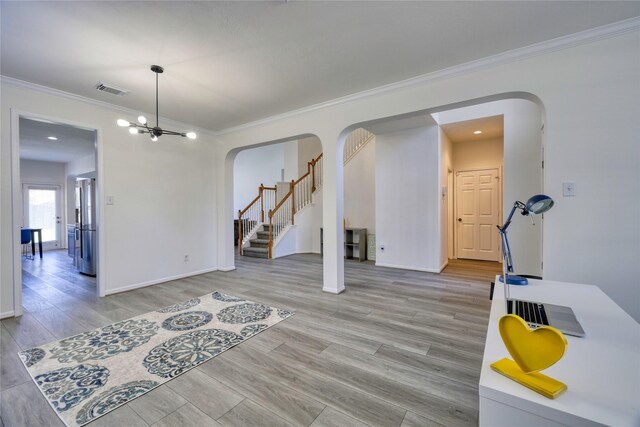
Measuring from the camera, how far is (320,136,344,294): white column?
4.02 meters

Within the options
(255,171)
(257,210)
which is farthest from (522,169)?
(255,171)

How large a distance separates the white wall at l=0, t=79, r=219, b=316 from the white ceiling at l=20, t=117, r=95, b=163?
87cm

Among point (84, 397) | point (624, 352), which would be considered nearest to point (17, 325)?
point (84, 397)

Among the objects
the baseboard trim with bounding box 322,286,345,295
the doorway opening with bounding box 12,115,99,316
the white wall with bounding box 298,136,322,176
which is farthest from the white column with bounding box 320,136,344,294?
the white wall with bounding box 298,136,322,176

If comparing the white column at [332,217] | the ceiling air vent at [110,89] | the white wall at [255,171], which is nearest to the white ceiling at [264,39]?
the ceiling air vent at [110,89]

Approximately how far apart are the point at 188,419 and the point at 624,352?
217cm

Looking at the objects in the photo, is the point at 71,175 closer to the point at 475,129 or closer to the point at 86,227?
the point at 86,227

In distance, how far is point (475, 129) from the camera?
18.2ft

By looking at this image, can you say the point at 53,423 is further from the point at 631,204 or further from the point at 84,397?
the point at 631,204

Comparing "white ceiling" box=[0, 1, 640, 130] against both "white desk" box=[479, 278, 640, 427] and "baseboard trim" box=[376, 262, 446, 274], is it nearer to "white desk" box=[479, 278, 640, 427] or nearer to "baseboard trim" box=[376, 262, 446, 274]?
"white desk" box=[479, 278, 640, 427]

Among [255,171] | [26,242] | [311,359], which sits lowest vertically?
[311,359]

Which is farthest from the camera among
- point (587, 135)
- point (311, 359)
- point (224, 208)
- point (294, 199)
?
point (294, 199)

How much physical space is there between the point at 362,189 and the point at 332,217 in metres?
3.10

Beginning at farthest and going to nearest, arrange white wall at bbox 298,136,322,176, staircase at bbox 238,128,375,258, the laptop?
white wall at bbox 298,136,322,176 → staircase at bbox 238,128,375,258 → the laptop
